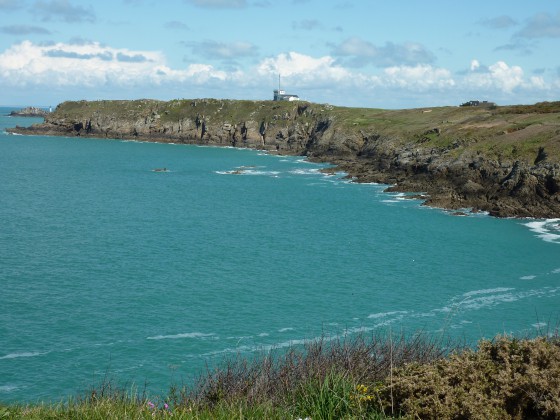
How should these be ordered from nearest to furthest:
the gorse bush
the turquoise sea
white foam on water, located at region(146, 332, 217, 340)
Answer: the gorse bush < the turquoise sea < white foam on water, located at region(146, 332, 217, 340)

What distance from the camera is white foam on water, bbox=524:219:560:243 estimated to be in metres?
58.3

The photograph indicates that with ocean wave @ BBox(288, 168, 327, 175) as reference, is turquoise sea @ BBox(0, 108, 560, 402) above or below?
below

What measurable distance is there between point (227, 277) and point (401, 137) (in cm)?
7832

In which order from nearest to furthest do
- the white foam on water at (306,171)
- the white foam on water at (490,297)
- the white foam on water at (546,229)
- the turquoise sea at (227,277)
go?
the turquoise sea at (227,277)
the white foam on water at (490,297)
the white foam on water at (546,229)
the white foam on water at (306,171)

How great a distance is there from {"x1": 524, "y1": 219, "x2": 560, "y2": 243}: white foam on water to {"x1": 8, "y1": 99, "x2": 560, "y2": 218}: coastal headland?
206cm

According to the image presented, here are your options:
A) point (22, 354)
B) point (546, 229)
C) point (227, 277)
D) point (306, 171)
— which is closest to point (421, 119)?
point (306, 171)

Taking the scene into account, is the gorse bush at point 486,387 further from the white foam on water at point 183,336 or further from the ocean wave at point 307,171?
the ocean wave at point 307,171

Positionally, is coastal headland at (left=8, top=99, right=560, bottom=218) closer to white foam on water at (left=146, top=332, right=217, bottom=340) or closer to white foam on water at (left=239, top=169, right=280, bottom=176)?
white foam on water at (left=239, top=169, right=280, bottom=176)

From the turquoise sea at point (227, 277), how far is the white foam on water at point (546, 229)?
0.18 m

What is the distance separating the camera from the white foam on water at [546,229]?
5831 centimetres

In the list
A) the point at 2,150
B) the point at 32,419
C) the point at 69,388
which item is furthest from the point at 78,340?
the point at 2,150

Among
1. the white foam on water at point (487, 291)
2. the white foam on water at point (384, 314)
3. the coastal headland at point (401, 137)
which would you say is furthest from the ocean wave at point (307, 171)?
the white foam on water at point (384, 314)

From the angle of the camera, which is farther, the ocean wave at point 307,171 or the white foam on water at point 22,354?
the ocean wave at point 307,171

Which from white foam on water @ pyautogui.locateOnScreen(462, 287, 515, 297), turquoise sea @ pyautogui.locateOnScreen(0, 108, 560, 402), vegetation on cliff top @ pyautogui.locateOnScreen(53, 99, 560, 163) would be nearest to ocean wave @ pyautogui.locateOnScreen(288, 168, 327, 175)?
vegetation on cliff top @ pyautogui.locateOnScreen(53, 99, 560, 163)
